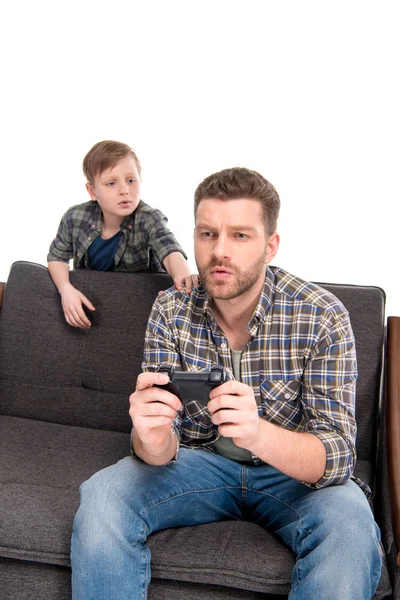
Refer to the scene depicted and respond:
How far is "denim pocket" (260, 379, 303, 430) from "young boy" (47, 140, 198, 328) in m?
0.61

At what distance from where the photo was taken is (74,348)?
2.33m

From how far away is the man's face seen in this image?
1664 millimetres

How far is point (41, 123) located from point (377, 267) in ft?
5.82

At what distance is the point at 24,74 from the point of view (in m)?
3.46

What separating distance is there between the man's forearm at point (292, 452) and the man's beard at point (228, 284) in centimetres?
37

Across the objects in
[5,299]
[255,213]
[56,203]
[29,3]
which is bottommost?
[5,299]

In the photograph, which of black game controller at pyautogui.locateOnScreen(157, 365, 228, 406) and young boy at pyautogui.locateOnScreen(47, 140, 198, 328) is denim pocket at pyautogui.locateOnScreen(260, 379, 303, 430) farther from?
young boy at pyautogui.locateOnScreen(47, 140, 198, 328)

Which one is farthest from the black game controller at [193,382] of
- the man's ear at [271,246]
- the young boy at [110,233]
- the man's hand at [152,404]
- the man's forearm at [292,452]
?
the young boy at [110,233]

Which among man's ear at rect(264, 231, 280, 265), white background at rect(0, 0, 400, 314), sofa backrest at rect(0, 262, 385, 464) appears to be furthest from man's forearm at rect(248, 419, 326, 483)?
white background at rect(0, 0, 400, 314)

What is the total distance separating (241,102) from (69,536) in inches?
85.3

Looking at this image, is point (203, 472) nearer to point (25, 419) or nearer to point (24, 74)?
point (25, 419)

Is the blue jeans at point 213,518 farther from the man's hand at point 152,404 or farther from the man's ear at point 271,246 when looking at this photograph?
the man's ear at point 271,246

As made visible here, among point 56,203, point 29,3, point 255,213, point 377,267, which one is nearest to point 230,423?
point 255,213

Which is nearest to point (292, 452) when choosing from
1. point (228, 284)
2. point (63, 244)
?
point (228, 284)
